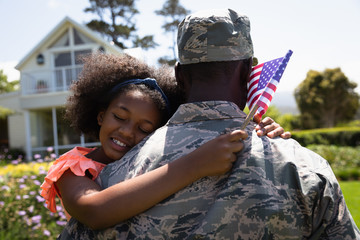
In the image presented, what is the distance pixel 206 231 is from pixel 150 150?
402mm

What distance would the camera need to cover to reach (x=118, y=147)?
2139mm

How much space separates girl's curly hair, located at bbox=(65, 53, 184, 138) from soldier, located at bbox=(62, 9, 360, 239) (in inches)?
25.8

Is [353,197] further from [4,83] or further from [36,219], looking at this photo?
[4,83]

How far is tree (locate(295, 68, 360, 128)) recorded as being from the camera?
35094 mm

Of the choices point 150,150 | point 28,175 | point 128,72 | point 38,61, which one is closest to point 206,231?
point 150,150

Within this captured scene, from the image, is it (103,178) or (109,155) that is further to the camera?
(109,155)

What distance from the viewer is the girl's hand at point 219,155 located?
1.40 metres

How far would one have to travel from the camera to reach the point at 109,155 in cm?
215

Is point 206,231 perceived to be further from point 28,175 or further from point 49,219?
point 28,175

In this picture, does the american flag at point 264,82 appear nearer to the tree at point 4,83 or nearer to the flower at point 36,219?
the flower at point 36,219

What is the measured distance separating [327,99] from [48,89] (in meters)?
25.8


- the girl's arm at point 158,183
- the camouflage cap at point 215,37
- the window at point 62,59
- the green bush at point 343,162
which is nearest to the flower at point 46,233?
the girl's arm at point 158,183

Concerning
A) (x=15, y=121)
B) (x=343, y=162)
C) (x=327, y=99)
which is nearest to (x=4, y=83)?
(x=15, y=121)

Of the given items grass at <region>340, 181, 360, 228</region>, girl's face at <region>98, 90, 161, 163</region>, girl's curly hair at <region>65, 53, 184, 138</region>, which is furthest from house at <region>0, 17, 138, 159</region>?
girl's face at <region>98, 90, 161, 163</region>
